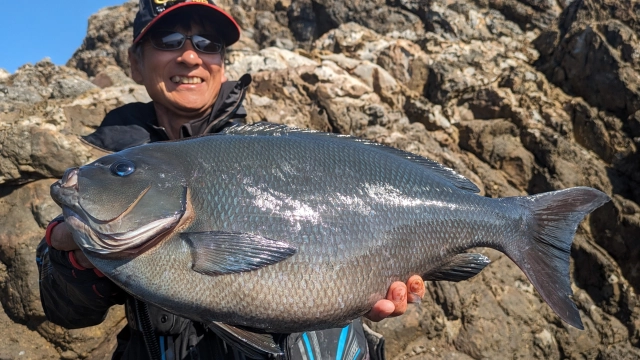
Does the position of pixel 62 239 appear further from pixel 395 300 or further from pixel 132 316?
pixel 395 300

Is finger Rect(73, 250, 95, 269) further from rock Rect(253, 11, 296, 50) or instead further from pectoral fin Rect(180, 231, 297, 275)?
rock Rect(253, 11, 296, 50)

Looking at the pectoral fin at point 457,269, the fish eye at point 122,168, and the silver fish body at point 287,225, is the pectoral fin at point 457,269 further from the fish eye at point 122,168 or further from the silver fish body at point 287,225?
the fish eye at point 122,168

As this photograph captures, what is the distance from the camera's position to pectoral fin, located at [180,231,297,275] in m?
1.51

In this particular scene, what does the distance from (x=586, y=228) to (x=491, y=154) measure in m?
1.32

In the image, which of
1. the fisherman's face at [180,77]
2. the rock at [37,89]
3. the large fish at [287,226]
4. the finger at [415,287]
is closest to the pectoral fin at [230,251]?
the large fish at [287,226]

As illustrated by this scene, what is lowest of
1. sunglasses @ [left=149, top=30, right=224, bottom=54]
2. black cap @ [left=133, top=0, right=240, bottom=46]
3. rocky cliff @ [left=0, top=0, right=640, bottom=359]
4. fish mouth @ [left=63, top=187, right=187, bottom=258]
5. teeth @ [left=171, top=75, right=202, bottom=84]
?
rocky cliff @ [left=0, top=0, right=640, bottom=359]

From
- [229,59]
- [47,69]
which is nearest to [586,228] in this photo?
[229,59]

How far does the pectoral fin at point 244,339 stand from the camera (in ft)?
5.13

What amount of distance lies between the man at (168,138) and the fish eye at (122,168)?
0.41m

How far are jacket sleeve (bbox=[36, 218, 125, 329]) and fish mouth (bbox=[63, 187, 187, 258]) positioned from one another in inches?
20.6

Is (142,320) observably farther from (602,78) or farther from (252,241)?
(602,78)

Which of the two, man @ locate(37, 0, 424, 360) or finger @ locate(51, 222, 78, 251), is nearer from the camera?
finger @ locate(51, 222, 78, 251)

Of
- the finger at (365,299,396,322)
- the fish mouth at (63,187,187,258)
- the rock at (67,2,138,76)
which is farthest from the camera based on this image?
the rock at (67,2,138,76)

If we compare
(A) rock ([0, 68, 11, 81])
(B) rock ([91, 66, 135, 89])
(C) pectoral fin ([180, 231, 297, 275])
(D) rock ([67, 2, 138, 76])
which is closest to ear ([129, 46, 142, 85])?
(C) pectoral fin ([180, 231, 297, 275])
